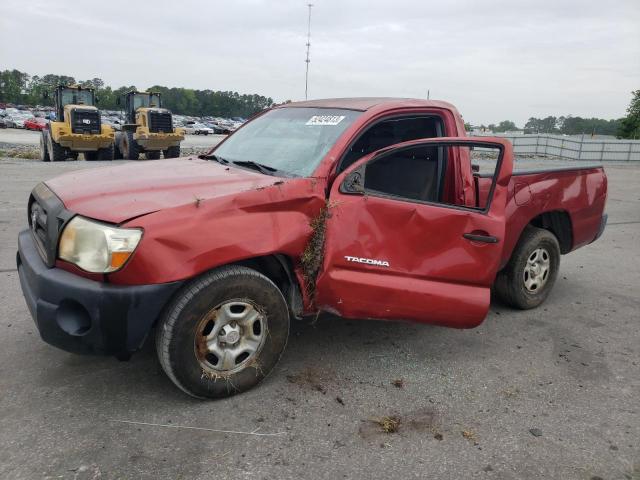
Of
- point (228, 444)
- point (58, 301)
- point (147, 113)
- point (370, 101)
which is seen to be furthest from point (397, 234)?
point (147, 113)

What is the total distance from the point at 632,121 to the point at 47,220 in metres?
67.6

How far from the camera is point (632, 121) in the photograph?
5844 centimetres

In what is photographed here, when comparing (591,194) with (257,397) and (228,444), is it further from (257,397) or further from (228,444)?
(228,444)

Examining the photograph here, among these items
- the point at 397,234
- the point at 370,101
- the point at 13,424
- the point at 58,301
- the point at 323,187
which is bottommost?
the point at 13,424

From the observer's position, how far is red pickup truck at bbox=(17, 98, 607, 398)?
8.79ft

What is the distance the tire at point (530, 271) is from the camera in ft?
15.2

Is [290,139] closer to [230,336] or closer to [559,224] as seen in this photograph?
[230,336]

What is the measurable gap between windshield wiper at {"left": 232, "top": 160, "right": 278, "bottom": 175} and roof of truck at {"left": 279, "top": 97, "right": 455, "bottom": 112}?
2.48 ft

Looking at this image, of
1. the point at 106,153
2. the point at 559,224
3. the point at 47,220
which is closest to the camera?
the point at 47,220

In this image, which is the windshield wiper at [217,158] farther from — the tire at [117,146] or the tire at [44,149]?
the tire at [117,146]

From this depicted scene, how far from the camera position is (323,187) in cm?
322

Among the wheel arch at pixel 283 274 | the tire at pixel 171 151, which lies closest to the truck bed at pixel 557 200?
the wheel arch at pixel 283 274

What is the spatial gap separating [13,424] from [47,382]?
0.44 metres

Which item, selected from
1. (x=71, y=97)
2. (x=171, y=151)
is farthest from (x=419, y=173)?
(x=71, y=97)
